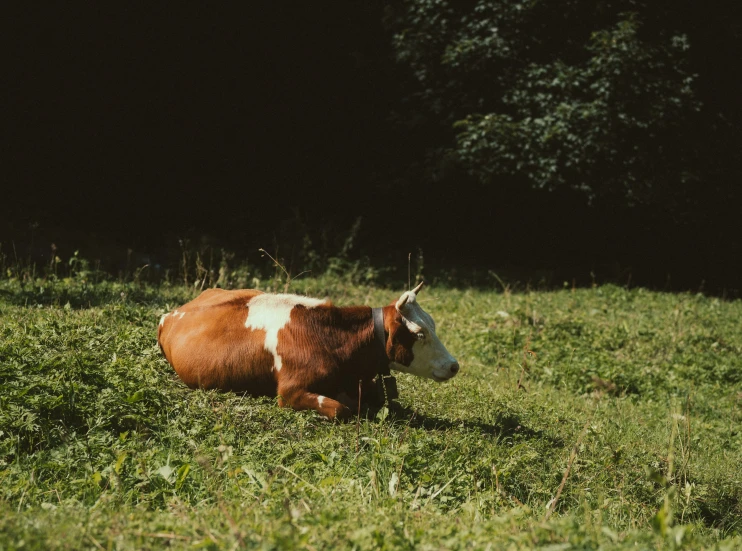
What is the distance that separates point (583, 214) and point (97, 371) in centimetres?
1432

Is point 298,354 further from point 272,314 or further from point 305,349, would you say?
point 272,314

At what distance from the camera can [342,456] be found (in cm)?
417

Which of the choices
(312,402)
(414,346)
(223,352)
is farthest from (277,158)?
(312,402)

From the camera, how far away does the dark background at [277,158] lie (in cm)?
1385

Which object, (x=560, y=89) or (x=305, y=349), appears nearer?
(x=305, y=349)

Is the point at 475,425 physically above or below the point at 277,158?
below

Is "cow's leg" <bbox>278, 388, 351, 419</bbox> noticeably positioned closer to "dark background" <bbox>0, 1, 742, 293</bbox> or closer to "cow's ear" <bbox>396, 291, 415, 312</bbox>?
"cow's ear" <bbox>396, 291, 415, 312</bbox>

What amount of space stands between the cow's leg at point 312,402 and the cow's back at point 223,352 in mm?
210

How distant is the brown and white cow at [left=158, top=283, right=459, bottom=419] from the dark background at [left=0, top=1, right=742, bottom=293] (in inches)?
289

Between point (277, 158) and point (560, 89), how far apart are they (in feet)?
21.4

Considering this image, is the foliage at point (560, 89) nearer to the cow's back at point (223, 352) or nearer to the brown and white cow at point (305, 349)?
the brown and white cow at point (305, 349)

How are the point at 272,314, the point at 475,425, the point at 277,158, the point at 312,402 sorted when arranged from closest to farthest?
the point at 312,402
the point at 475,425
the point at 272,314
the point at 277,158

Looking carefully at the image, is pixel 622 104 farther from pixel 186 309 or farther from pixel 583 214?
pixel 186 309

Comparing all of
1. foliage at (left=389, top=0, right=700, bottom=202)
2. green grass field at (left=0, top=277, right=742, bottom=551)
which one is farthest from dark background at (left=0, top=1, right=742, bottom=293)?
green grass field at (left=0, top=277, right=742, bottom=551)
